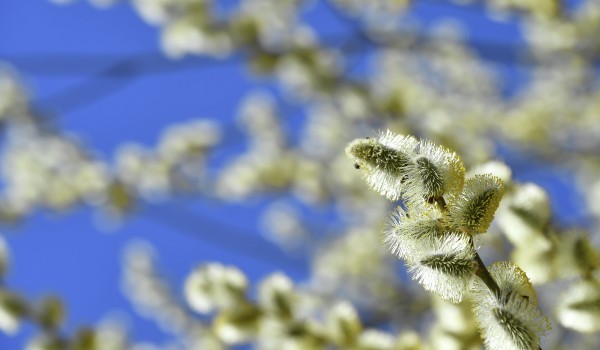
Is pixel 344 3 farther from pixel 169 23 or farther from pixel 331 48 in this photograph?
pixel 169 23

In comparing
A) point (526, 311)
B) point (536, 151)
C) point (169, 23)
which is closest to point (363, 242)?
point (536, 151)

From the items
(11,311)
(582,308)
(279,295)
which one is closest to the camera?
(582,308)

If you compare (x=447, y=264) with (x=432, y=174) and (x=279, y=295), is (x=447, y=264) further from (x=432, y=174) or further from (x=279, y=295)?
(x=279, y=295)

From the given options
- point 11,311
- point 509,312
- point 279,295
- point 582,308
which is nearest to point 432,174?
point 509,312

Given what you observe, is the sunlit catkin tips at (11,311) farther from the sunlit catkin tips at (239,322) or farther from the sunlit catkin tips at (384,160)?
the sunlit catkin tips at (384,160)

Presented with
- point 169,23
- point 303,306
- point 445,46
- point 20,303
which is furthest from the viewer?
point 445,46

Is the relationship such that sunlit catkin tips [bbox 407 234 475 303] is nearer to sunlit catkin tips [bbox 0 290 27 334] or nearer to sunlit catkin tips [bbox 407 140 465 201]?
sunlit catkin tips [bbox 407 140 465 201]
